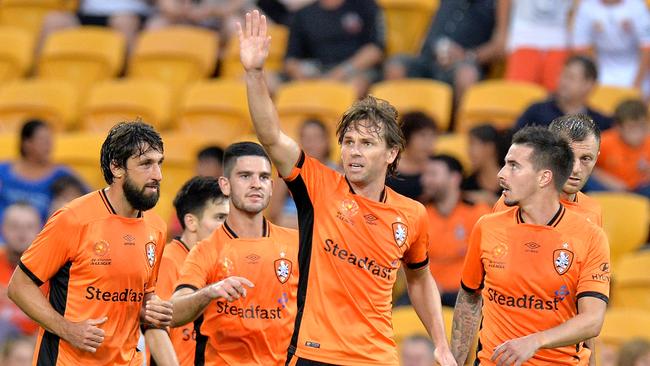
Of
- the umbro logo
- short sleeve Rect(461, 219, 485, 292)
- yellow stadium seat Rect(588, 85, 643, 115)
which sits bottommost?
short sleeve Rect(461, 219, 485, 292)

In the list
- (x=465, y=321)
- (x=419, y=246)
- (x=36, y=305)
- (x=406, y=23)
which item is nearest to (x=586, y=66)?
(x=406, y=23)

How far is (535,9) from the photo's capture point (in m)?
13.7

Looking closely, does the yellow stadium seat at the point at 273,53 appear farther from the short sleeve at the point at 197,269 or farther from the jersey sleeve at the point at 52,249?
the jersey sleeve at the point at 52,249

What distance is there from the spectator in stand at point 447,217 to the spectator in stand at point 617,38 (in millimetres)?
2609

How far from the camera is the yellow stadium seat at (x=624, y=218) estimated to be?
11508 millimetres

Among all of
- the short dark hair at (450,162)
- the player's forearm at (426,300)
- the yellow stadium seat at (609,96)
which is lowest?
the player's forearm at (426,300)

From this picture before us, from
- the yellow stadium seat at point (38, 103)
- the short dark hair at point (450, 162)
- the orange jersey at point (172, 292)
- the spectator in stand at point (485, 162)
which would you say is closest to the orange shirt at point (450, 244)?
the spectator in stand at point (485, 162)

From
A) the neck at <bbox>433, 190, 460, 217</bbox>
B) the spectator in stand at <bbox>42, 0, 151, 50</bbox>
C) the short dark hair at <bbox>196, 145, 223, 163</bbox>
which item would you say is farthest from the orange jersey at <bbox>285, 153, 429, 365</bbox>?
the spectator in stand at <bbox>42, 0, 151, 50</bbox>

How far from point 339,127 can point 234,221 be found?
41.2 inches

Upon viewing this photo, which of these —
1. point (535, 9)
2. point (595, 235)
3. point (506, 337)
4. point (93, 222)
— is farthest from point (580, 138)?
point (535, 9)

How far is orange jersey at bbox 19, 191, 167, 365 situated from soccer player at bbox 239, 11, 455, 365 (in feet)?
3.01

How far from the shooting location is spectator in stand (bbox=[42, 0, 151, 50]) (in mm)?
15992

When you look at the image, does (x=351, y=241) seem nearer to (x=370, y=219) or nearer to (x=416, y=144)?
(x=370, y=219)

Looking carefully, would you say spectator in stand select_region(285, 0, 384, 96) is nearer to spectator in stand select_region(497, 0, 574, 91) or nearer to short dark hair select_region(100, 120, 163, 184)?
spectator in stand select_region(497, 0, 574, 91)
